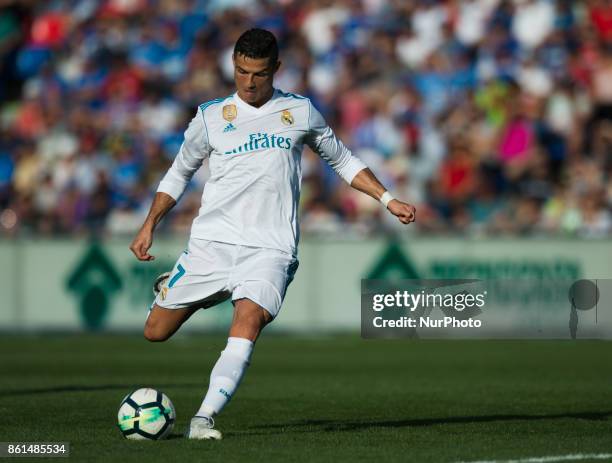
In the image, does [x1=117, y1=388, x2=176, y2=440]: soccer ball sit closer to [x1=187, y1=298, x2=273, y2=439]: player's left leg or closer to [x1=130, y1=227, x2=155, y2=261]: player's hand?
[x1=187, y1=298, x2=273, y2=439]: player's left leg

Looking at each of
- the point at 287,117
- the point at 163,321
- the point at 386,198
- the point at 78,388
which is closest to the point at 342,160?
the point at 386,198

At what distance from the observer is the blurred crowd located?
21062 mm

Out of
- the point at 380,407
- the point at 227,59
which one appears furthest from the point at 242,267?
the point at 227,59

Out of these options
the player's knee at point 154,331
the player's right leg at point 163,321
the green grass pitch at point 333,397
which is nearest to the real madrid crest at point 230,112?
the player's right leg at point 163,321

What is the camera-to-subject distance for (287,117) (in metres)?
8.89

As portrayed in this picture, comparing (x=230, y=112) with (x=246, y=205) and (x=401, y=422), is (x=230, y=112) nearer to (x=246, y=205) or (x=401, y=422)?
(x=246, y=205)

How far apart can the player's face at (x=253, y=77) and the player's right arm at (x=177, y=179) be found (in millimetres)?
367

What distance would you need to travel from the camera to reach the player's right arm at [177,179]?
8.88 meters

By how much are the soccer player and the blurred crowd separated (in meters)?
11.3

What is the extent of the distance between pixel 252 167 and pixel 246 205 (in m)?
0.25

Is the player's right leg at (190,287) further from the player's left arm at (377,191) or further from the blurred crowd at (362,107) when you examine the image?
the blurred crowd at (362,107)

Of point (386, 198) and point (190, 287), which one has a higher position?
point (386, 198)

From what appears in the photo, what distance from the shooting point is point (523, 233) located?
19719mm

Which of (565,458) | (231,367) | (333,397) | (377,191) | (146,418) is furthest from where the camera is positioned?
(333,397)
